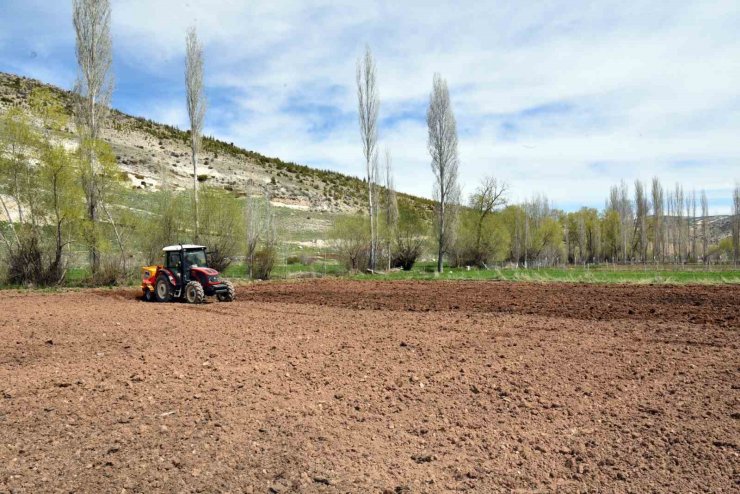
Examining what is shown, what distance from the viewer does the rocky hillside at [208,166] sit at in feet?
156

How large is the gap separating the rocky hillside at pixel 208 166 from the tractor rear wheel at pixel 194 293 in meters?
28.9

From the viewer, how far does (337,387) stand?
Result: 5.84 metres

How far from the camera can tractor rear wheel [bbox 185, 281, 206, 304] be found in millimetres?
15180

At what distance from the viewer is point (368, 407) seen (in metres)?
5.18

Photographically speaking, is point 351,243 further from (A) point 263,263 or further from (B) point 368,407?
(B) point 368,407

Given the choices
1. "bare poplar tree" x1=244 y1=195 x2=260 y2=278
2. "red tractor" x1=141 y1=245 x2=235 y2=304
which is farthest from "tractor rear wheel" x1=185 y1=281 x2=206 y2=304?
"bare poplar tree" x1=244 y1=195 x2=260 y2=278

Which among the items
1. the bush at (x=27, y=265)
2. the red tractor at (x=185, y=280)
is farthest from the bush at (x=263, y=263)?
the red tractor at (x=185, y=280)

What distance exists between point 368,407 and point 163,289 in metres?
12.5

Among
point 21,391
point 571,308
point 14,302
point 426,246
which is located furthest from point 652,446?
point 426,246

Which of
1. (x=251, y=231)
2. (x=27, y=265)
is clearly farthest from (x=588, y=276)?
(x=27, y=265)

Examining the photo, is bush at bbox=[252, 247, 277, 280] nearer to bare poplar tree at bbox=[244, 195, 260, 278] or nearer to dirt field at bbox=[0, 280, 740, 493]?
bare poplar tree at bbox=[244, 195, 260, 278]

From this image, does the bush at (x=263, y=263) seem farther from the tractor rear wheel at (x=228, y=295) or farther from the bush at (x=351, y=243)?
the tractor rear wheel at (x=228, y=295)

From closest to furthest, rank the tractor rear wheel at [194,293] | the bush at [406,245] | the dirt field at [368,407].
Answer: the dirt field at [368,407] → the tractor rear wheel at [194,293] → the bush at [406,245]

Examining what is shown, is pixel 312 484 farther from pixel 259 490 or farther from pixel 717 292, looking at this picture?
pixel 717 292
